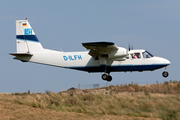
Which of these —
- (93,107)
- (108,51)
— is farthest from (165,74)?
(93,107)

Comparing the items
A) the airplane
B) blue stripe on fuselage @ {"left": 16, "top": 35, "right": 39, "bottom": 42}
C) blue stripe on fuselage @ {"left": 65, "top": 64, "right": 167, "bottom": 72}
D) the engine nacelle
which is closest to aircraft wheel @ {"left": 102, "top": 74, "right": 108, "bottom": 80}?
the airplane

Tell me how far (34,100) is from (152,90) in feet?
42.7

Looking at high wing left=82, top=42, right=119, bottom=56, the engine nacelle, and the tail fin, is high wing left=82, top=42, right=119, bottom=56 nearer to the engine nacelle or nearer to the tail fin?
the engine nacelle

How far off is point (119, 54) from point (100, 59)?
2.04 metres

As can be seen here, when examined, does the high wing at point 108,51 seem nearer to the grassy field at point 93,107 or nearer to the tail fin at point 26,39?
the grassy field at point 93,107

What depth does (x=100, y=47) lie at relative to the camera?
2450cm

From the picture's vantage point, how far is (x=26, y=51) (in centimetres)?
2795

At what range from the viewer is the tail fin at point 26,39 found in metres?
28.0

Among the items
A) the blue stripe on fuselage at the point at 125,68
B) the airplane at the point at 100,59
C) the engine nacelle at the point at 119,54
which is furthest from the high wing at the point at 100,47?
the blue stripe on fuselage at the point at 125,68

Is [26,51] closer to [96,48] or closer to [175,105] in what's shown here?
[96,48]

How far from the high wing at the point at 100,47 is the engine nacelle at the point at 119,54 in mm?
294

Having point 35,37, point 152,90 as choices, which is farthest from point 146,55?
point 35,37

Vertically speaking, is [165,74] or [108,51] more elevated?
[108,51]

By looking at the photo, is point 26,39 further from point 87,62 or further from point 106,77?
point 106,77
